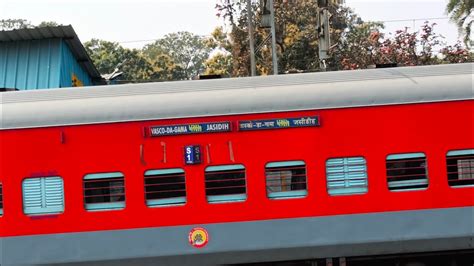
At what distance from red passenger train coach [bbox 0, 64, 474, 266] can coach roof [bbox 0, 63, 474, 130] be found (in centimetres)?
2

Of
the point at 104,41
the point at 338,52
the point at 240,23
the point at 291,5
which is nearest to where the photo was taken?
the point at 240,23

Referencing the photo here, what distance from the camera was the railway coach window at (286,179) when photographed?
355 inches

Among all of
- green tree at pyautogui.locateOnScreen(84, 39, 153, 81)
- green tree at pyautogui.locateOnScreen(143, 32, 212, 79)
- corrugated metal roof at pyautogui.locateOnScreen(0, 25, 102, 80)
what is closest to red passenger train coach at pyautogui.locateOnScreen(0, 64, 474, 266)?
corrugated metal roof at pyautogui.locateOnScreen(0, 25, 102, 80)

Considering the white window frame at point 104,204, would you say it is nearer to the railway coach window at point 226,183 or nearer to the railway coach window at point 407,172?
the railway coach window at point 226,183

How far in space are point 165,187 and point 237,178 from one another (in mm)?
903

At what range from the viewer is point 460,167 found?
911 centimetres

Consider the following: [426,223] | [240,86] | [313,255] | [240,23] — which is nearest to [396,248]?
[426,223]

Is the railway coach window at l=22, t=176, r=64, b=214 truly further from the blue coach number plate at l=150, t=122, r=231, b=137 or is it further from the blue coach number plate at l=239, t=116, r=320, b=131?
the blue coach number plate at l=239, t=116, r=320, b=131

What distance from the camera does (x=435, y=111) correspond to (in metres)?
9.11

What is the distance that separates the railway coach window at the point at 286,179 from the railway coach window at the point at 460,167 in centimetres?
185

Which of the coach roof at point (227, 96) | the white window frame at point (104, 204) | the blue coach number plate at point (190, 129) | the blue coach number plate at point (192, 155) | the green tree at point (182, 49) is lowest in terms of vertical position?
the white window frame at point (104, 204)

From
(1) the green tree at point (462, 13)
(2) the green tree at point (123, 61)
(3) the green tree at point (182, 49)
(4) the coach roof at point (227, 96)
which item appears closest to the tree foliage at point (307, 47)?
(1) the green tree at point (462, 13)

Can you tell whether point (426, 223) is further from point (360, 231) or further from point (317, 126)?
point (317, 126)

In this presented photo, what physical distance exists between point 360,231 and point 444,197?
3.73 ft
